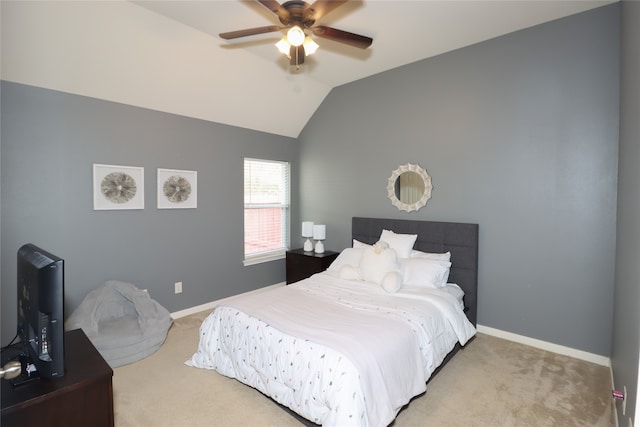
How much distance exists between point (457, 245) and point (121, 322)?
3.58 metres

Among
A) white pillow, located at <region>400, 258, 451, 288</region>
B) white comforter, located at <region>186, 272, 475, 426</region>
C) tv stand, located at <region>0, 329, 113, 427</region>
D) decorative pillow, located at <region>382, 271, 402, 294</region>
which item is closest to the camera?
tv stand, located at <region>0, 329, 113, 427</region>

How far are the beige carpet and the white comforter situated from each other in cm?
15

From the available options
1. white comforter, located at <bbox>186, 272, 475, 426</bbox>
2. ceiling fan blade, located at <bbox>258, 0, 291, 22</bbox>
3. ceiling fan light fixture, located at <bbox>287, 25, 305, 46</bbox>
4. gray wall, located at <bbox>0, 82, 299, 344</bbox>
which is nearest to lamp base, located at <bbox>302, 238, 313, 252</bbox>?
gray wall, located at <bbox>0, 82, 299, 344</bbox>

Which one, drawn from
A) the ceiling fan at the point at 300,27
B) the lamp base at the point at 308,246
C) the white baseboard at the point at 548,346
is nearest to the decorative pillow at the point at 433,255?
the white baseboard at the point at 548,346

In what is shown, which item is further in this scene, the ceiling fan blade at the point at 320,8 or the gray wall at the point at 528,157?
the gray wall at the point at 528,157

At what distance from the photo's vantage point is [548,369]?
2732 millimetres

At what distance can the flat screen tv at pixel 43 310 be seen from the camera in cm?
125

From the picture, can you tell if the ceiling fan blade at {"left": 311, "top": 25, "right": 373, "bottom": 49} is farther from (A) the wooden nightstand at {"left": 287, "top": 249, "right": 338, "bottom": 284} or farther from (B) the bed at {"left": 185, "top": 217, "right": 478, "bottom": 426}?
(A) the wooden nightstand at {"left": 287, "top": 249, "right": 338, "bottom": 284}

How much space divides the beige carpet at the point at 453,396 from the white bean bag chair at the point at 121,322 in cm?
13

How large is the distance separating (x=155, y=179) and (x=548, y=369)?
4334 mm

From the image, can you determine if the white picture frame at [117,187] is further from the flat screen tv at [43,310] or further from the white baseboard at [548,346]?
the white baseboard at [548,346]

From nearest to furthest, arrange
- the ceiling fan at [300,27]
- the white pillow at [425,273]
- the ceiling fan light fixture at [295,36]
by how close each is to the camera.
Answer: the ceiling fan at [300,27]
the ceiling fan light fixture at [295,36]
the white pillow at [425,273]

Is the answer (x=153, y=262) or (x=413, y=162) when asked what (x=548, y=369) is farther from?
(x=153, y=262)

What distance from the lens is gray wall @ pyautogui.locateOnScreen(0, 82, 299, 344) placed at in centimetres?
283
